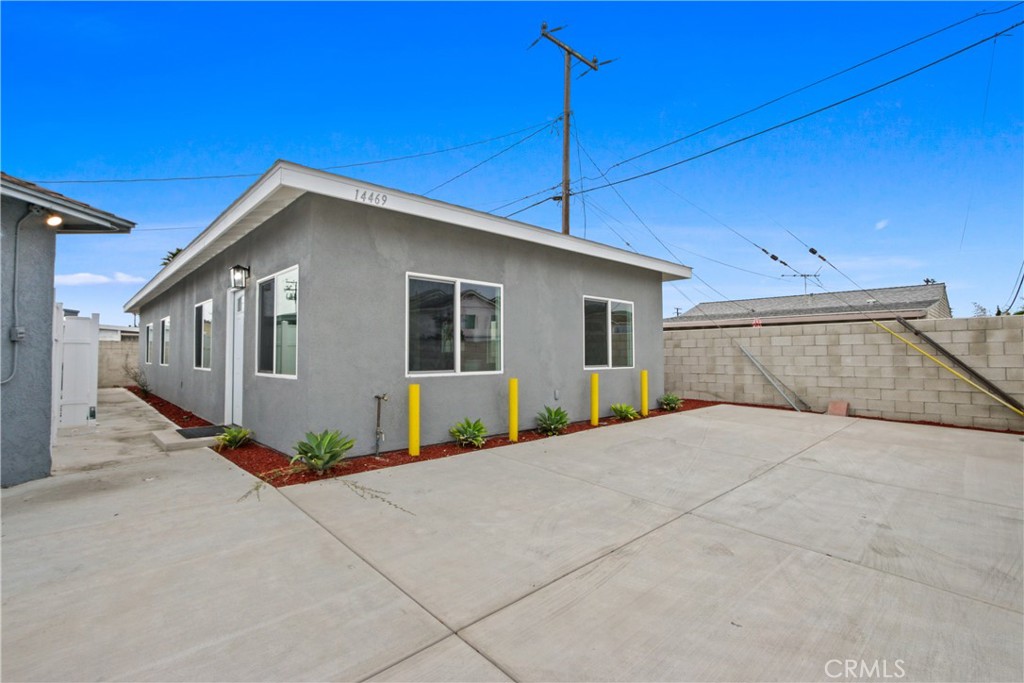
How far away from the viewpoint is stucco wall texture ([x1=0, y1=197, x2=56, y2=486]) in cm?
412

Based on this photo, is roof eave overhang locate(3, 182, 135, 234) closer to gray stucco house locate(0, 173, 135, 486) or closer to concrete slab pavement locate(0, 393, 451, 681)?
gray stucco house locate(0, 173, 135, 486)

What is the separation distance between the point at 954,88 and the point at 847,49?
2.46 meters

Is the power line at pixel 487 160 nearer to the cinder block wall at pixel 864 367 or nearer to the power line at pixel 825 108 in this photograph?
the power line at pixel 825 108

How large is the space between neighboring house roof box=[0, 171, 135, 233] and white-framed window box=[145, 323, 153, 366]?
10.9 m

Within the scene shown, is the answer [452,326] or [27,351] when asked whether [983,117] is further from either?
[27,351]

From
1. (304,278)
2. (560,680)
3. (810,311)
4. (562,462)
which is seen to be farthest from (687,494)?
(810,311)

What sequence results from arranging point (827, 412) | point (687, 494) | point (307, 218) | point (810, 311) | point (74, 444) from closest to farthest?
1. point (687, 494)
2. point (307, 218)
3. point (74, 444)
4. point (827, 412)
5. point (810, 311)

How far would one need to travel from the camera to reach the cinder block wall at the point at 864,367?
7.34 m

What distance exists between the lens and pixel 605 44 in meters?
10.4

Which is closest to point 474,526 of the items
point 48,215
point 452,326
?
point 452,326

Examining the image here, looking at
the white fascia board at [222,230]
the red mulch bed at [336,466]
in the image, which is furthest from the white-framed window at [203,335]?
the red mulch bed at [336,466]

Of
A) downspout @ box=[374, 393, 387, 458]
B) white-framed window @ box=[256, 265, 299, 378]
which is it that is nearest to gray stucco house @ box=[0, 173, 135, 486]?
white-framed window @ box=[256, 265, 299, 378]

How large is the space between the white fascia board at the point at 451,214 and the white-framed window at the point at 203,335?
5.02 metres

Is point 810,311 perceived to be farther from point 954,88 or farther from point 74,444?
point 74,444
